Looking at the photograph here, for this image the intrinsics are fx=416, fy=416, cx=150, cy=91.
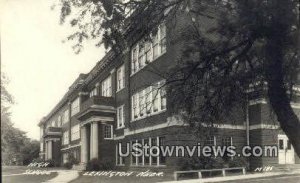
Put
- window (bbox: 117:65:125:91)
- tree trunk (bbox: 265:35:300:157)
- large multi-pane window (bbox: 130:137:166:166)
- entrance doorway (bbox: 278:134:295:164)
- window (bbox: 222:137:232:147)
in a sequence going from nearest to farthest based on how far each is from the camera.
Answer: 1. tree trunk (bbox: 265:35:300:157)
2. large multi-pane window (bbox: 130:137:166:166)
3. window (bbox: 222:137:232:147)
4. entrance doorway (bbox: 278:134:295:164)
5. window (bbox: 117:65:125:91)

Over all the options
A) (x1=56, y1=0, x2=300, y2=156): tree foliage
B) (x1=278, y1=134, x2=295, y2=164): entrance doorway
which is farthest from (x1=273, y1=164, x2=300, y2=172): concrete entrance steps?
(x1=56, y1=0, x2=300, y2=156): tree foliage

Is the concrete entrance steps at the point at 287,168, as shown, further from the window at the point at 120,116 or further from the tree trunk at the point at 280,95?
the tree trunk at the point at 280,95

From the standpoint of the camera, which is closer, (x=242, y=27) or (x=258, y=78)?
(x=242, y=27)

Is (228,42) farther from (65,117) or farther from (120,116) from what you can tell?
(65,117)

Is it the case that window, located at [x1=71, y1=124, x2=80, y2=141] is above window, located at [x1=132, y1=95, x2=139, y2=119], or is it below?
below

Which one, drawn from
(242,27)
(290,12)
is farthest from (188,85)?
(290,12)

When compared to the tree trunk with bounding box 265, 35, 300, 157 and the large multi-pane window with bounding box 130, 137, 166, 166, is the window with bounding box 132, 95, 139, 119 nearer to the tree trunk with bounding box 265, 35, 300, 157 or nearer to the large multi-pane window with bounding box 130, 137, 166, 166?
the large multi-pane window with bounding box 130, 137, 166, 166

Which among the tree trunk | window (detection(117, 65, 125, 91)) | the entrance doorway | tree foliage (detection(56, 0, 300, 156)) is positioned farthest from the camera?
window (detection(117, 65, 125, 91))

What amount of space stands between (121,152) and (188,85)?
67.8 feet

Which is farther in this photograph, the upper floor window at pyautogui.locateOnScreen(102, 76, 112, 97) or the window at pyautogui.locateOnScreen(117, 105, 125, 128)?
the upper floor window at pyautogui.locateOnScreen(102, 76, 112, 97)

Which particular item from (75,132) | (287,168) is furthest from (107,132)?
(287,168)

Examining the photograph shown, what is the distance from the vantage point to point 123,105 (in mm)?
30375

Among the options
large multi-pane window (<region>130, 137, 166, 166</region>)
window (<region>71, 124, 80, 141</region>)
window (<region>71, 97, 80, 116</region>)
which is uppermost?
window (<region>71, 97, 80, 116</region>)

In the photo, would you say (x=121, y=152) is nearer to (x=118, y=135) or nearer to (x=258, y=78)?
(x=118, y=135)
